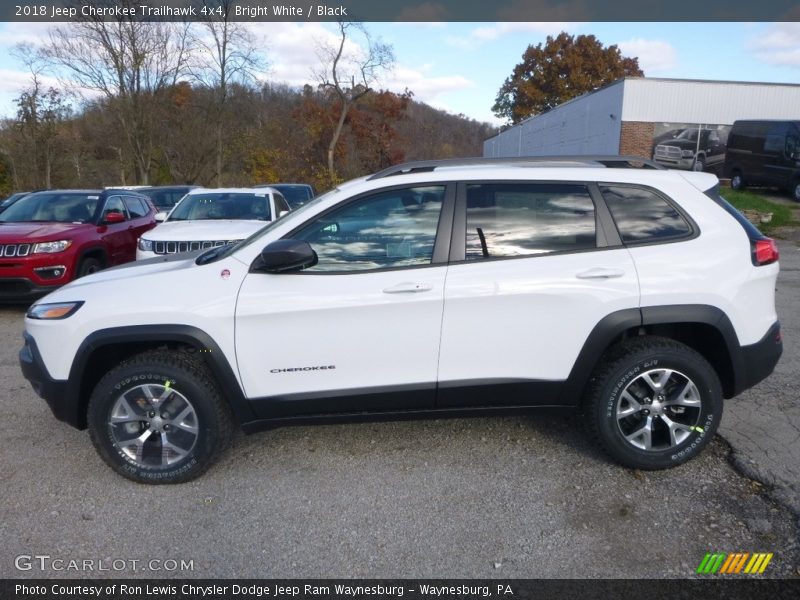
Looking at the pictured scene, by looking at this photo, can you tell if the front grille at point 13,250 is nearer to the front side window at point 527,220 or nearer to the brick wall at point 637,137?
the front side window at point 527,220

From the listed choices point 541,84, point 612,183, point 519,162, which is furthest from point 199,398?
point 541,84

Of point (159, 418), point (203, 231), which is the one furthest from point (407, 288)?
point (203, 231)

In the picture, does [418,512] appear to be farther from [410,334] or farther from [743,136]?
[743,136]

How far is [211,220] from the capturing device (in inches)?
328

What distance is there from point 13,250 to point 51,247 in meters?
0.41

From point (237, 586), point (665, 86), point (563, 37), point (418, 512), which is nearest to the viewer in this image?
point (237, 586)

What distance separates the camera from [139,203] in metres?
10.2

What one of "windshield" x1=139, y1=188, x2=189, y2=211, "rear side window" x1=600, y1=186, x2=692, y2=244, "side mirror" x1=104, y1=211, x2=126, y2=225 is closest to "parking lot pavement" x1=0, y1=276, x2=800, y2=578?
"rear side window" x1=600, y1=186, x2=692, y2=244

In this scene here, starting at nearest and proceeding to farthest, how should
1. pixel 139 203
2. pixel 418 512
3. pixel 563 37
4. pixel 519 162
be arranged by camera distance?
pixel 418 512
pixel 519 162
pixel 139 203
pixel 563 37

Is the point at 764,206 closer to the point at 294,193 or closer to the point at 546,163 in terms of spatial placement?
the point at 294,193

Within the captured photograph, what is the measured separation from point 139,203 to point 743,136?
19259mm

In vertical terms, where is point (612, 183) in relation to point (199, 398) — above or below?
above

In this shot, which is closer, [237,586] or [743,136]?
[237,586]

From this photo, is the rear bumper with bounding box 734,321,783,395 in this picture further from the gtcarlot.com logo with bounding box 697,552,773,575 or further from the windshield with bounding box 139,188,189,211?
the windshield with bounding box 139,188,189,211
